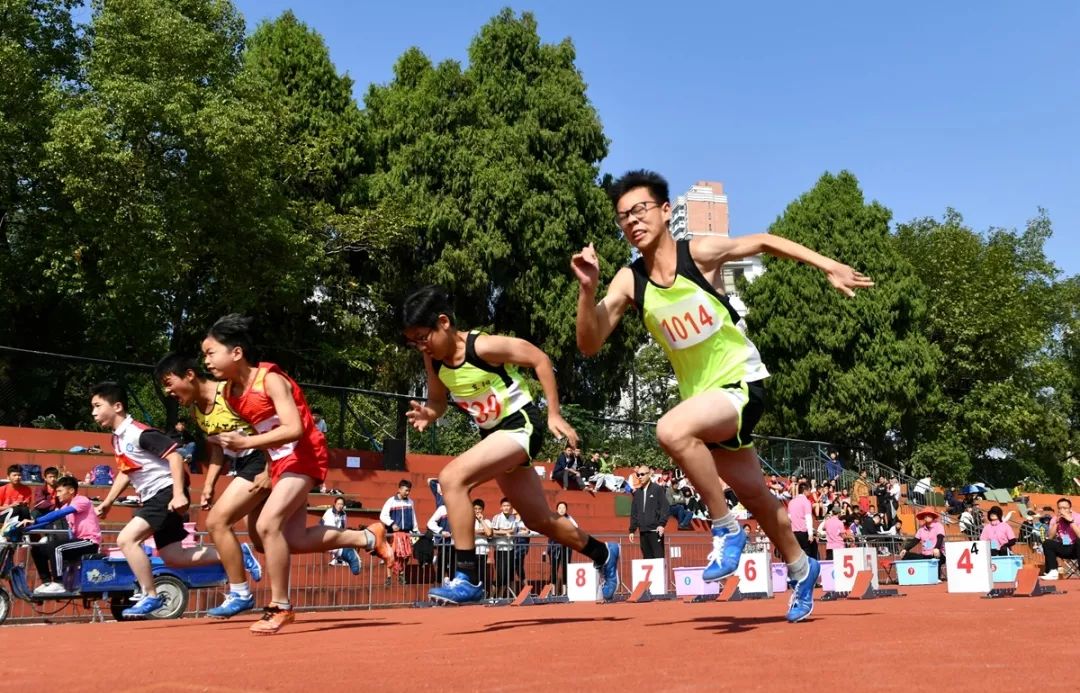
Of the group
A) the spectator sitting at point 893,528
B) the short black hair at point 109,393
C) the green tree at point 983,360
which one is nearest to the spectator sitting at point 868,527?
the spectator sitting at point 893,528

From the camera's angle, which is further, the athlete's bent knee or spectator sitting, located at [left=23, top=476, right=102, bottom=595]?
spectator sitting, located at [left=23, top=476, right=102, bottom=595]

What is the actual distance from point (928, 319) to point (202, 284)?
3279cm

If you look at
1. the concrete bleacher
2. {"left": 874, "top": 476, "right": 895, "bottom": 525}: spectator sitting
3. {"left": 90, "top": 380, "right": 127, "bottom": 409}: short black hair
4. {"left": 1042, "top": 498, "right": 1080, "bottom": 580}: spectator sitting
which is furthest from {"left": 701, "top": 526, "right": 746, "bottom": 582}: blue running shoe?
{"left": 874, "top": 476, "right": 895, "bottom": 525}: spectator sitting

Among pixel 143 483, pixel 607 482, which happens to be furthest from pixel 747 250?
pixel 607 482

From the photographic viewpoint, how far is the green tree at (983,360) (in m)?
50.2

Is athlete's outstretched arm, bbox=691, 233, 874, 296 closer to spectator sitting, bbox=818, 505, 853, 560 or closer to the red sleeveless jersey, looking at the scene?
the red sleeveless jersey

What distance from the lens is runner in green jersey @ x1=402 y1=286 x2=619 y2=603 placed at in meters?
7.43

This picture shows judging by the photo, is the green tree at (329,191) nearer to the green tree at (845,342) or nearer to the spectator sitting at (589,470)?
the spectator sitting at (589,470)

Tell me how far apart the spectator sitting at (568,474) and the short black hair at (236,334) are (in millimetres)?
18413

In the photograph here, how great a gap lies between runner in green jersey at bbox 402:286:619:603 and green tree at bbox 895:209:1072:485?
4309 cm

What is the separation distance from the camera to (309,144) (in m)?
35.7

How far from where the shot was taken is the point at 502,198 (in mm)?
37969

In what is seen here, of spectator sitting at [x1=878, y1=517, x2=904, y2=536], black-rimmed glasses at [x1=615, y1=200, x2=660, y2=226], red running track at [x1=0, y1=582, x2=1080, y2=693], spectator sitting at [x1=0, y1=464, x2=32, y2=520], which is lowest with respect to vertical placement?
red running track at [x1=0, y1=582, x2=1080, y2=693]

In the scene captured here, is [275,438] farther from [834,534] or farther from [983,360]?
[983,360]
